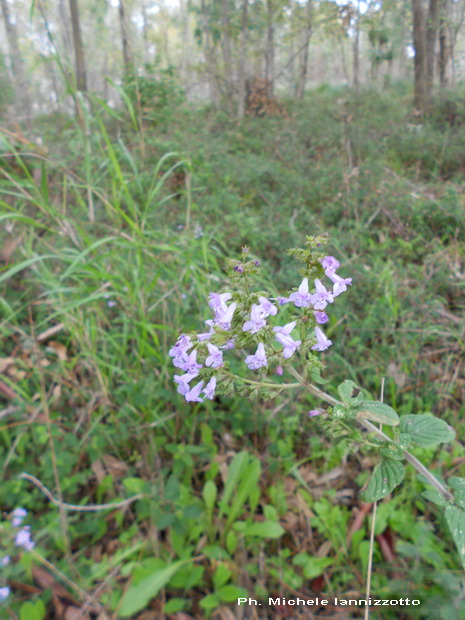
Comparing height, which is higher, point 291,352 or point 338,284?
point 338,284

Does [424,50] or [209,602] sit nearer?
[209,602]

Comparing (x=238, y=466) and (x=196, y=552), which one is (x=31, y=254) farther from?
(x=196, y=552)

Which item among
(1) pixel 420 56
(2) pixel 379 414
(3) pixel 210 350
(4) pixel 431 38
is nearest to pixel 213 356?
(3) pixel 210 350

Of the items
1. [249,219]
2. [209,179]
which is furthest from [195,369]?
[209,179]

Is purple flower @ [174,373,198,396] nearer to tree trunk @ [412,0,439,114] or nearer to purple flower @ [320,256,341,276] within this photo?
Answer: purple flower @ [320,256,341,276]

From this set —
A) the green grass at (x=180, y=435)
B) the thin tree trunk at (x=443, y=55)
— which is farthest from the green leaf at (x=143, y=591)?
the thin tree trunk at (x=443, y=55)

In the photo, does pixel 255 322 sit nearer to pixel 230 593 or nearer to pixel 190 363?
pixel 190 363

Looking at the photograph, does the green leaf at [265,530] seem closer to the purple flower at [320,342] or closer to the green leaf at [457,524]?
the green leaf at [457,524]
